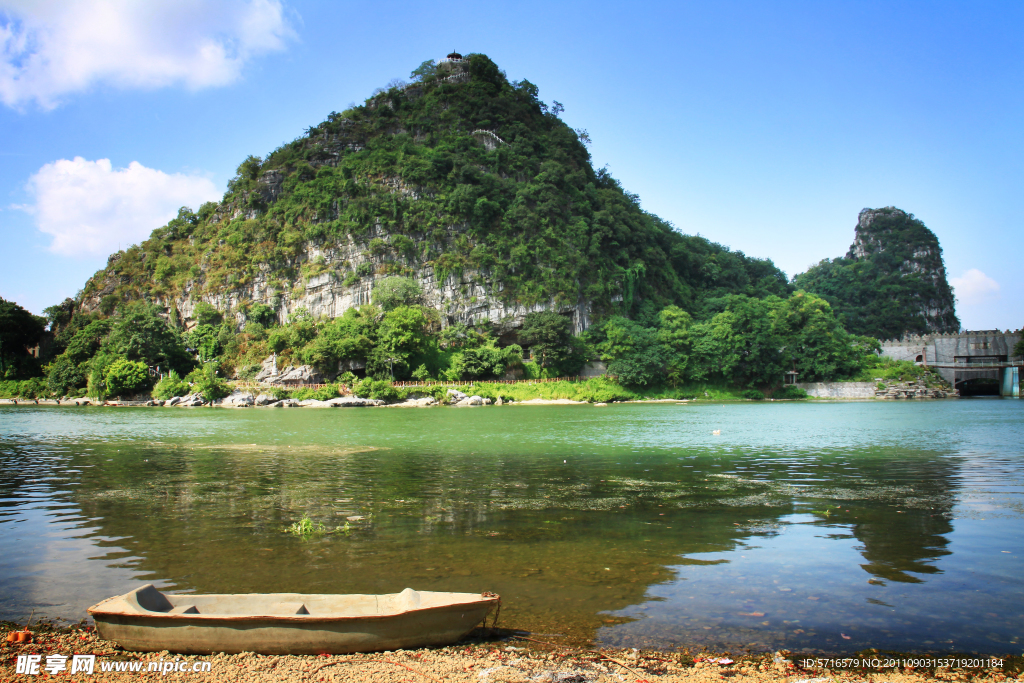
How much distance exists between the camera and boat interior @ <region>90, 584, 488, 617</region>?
4961 mm

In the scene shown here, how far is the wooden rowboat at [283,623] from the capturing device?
4840mm

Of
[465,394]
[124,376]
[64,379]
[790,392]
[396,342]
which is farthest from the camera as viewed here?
[64,379]

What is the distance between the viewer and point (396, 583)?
6.75 m

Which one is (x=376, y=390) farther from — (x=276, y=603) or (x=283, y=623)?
(x=283, y=623)

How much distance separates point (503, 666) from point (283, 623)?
6.47 feet

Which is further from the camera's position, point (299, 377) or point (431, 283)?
point (431, 283)

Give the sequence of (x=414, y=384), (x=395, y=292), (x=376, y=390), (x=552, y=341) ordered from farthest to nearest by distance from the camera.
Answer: (x=395, y=292), (x=552, y=341), (x=414, y=384), (x=376, y=390)

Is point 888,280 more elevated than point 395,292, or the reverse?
point 888,280

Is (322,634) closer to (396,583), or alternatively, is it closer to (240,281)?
(396,583)

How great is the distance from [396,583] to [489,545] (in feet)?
6.40

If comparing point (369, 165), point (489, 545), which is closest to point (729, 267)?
point (369, 165)

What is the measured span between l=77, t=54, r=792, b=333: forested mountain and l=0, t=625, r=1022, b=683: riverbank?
63.5 m

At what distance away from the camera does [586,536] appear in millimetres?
8875

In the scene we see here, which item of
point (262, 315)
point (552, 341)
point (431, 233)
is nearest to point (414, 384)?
point (552, 341)
